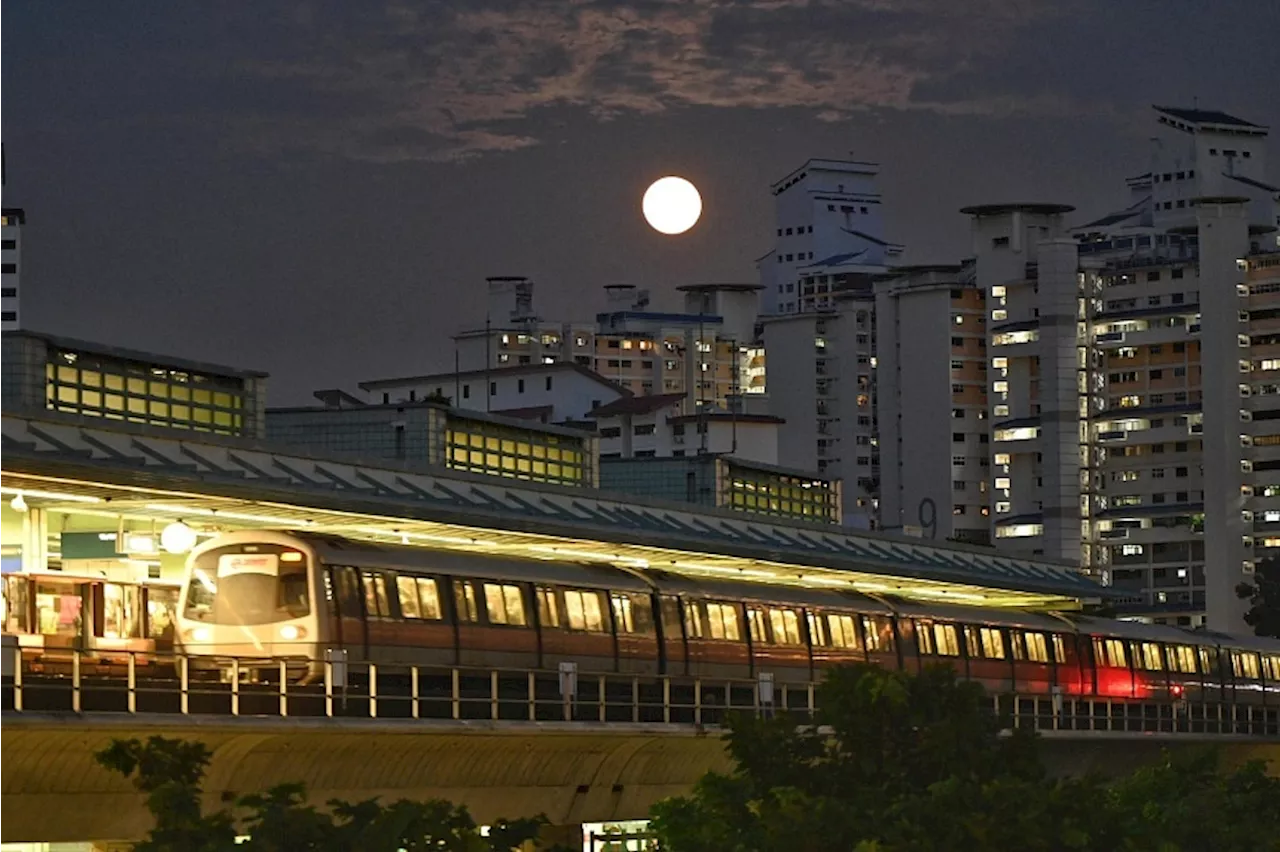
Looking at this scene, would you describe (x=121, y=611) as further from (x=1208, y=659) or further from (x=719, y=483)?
(x=719, y=483)

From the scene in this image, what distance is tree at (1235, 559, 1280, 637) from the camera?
153 meters

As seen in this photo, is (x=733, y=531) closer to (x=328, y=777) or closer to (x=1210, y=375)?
(x=328, y=777)

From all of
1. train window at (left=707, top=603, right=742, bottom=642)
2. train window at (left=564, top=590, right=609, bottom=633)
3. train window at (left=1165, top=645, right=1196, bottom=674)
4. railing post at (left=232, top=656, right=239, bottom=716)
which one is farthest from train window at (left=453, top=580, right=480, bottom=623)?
A: train window at (left=1165, top=645, right=1196, bottom=674)

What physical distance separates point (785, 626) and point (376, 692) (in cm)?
1411

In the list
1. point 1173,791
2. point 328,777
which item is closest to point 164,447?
point 328,777

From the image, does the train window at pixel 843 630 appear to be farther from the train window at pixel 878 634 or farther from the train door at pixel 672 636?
the train door at pixel 672 636

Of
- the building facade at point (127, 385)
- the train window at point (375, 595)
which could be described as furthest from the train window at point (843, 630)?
the train window at point (375, 595)

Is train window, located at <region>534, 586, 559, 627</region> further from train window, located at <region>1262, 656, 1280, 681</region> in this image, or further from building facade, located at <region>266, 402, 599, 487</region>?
train window, located at <region>1262, 656, 1280, 681</region>

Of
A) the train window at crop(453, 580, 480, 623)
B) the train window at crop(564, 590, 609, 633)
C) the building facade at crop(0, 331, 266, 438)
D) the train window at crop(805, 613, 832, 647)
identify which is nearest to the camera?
the train window at crop(453, 580, 480, 623)

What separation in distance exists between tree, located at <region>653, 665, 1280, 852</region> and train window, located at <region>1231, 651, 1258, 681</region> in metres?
36.1

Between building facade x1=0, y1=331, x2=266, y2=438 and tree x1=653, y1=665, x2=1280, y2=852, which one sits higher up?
building facade x1=0, y1=331, x2=266, y2=438

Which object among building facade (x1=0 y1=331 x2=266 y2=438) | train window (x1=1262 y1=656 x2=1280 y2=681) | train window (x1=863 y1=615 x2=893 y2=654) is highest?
building facade (x1=0 y1=331 x2=266 y2=438)

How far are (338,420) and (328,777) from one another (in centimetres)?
3909

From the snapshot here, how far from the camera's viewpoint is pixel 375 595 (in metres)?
40.0
